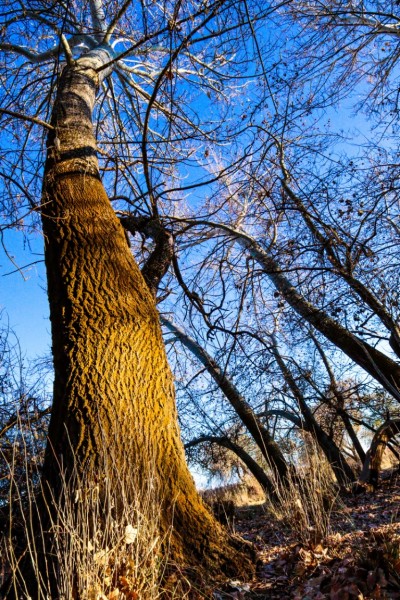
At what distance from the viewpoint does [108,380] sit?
6.69 ft

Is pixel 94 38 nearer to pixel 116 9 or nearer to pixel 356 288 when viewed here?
pixel 116 9

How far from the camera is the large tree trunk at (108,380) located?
1862 mm

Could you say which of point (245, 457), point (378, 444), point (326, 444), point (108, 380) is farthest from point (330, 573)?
point (245, 457)

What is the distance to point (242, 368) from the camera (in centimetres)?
682

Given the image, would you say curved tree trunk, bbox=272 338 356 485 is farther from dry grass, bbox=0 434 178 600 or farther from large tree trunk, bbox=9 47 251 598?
dry grass, bbox=0 434 178 600

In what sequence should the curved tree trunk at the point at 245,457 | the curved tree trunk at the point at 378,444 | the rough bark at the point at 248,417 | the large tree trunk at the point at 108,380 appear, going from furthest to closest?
1. the curved tree trunk at the point at 245,457
2. the rough bark at the point at 248,417
3. the curved tree trunk at the point at 378,444
4. the large tree trunk at the point at 108,380

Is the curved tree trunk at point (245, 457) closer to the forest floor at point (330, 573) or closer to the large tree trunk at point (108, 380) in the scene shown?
the forest floor at point (330, 573)

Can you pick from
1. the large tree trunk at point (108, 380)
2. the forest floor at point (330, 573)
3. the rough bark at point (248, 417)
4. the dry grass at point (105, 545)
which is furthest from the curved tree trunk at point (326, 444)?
the dry grass at point (105, 545)

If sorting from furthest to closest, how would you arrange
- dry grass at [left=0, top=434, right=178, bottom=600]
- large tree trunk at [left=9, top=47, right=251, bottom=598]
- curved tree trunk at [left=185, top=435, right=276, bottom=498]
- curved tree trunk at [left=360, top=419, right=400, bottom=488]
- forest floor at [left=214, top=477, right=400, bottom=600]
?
curved tree trunk at [left=185, top=435, right=276, bottom=498], curved tree trunk at [left=360, top=419, right=400, bottom=488], large tree trunk at [left=9, top=47, right=251, bottom=598], forest floor at [left=214, top=477, right=400, bottom=600], dry grass at [left=0, top=434, right=178, bottom=600]

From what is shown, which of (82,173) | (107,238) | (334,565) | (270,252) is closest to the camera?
(334,565)

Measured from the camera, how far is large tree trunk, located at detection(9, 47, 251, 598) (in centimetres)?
186

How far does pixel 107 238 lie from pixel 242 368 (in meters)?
4.66

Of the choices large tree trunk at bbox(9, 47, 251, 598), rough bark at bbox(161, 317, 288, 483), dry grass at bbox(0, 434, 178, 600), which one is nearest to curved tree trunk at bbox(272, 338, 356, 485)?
rough bark at bbox(161, 317, 288, 483)

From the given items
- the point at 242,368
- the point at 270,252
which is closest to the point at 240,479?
the point at 242,368
